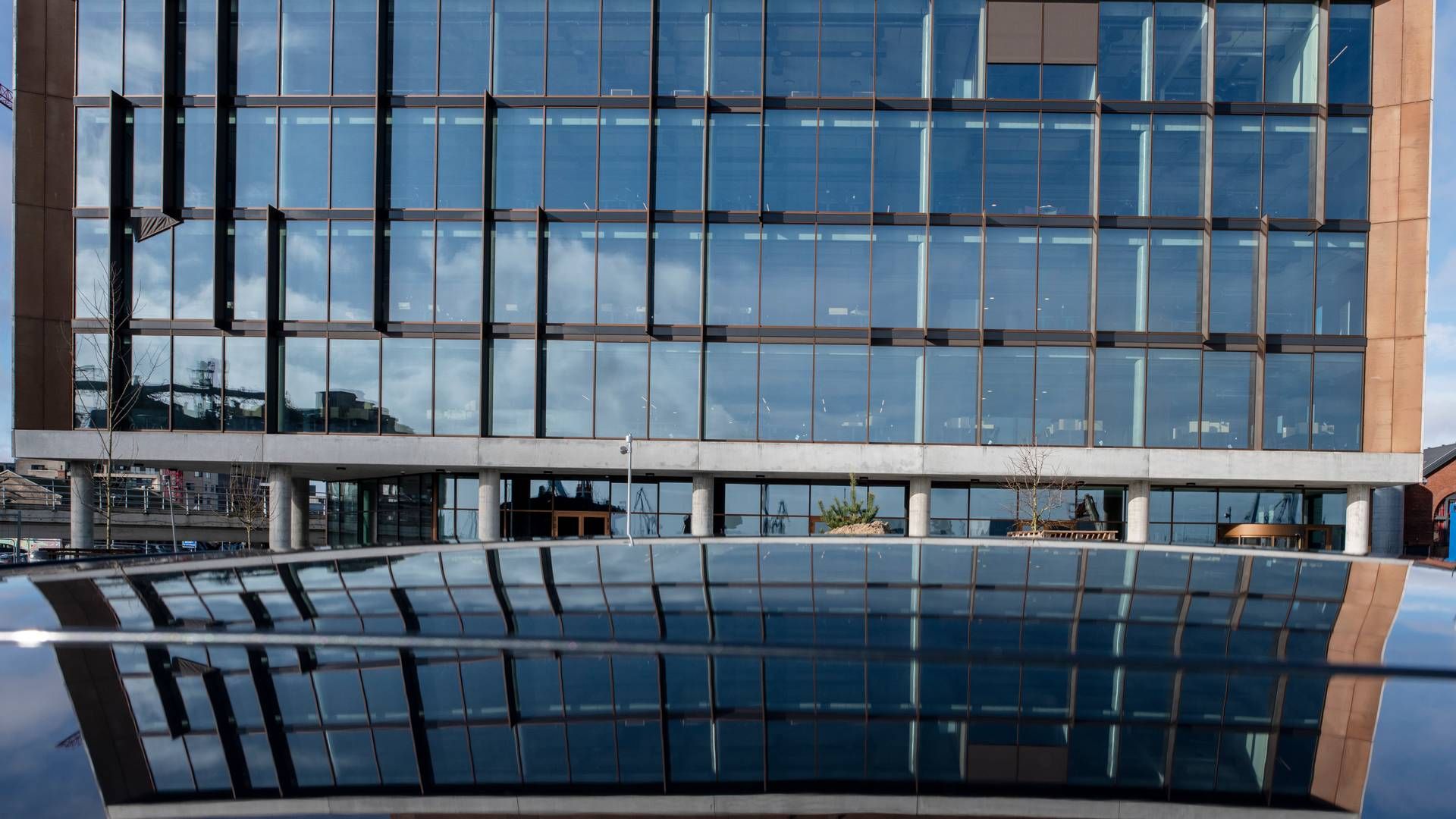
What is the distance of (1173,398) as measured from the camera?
2959 centimetres

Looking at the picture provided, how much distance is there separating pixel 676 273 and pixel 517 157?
7907mm

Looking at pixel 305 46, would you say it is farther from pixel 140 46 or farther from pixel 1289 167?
pixel 1289 167

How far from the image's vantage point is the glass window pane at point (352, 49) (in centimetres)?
3030

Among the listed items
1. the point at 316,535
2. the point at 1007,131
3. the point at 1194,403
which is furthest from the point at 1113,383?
the point at 316,535

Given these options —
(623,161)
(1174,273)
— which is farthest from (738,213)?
(1174,273)

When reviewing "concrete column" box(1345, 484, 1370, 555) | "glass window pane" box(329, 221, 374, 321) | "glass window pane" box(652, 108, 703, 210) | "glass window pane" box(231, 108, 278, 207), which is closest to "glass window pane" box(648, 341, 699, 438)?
"glass window pane" box(652, 108, 703, 210)

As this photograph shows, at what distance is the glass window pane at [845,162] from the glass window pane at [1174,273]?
37.6 ft

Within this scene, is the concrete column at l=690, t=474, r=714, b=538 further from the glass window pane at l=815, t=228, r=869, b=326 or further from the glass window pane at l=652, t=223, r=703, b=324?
the glass window pane at l=815, t=228, r=869, b=326

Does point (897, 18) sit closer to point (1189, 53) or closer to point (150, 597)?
point (1189, 53)

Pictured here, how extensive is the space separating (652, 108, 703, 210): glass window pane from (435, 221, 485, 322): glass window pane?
753 centimetres

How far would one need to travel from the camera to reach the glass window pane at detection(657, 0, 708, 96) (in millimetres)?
30297

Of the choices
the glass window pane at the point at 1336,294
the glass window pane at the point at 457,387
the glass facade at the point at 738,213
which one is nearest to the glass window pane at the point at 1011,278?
the glass facade at the point at 738,213

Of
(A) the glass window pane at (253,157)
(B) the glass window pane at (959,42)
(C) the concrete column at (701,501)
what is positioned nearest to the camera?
(B) the glass window pane at (959,42)

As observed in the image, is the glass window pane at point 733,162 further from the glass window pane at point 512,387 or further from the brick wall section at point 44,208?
the brick wall section at point 44,208
